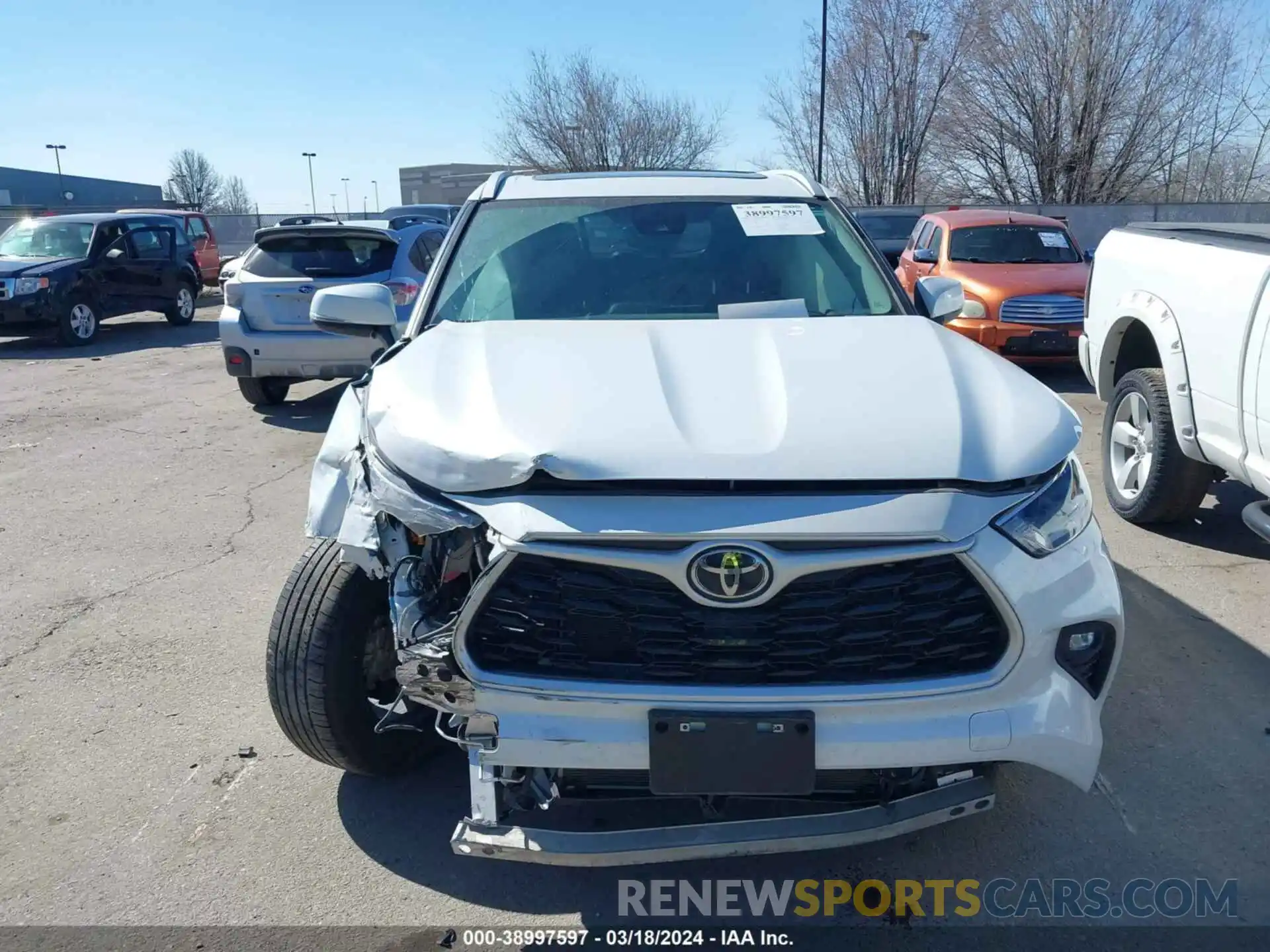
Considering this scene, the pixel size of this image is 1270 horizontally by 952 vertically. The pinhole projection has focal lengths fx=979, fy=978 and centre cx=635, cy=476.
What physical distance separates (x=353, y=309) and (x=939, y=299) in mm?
2193

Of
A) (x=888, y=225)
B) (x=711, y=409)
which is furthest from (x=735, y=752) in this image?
(x=888, y=225)

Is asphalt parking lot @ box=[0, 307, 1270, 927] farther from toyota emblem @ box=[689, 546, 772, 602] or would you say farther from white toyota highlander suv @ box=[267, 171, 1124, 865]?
toyota emblem @ box=[689, 546, 772, 602]

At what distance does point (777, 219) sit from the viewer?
379cm

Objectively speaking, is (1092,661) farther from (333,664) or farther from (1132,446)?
(1132,446)

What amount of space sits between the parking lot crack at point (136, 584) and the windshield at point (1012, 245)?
26.6 feet

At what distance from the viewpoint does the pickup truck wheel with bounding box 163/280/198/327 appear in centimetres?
1571

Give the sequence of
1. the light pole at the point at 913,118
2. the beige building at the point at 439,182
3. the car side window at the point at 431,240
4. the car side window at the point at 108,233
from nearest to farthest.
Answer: the car side window at the point at 431,240, the car side window at the point at 108,233, the light pole at the point at 913,118, the beige building at the point at 439,182

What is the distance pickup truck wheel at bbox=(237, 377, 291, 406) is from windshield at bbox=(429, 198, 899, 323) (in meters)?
5.70

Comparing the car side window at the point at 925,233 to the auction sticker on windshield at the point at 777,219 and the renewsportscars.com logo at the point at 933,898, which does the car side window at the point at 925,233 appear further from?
the renewsportscars.com logo at the point at 933,898

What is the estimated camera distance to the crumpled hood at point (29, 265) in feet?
42.3

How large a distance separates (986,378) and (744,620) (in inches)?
42.9

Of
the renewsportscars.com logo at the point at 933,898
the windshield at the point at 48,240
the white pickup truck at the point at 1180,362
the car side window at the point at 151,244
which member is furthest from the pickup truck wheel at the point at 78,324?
the renewsportscars.com logo at the point at 933,898

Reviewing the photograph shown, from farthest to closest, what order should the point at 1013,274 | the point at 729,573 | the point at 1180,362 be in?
the point at 1013,274 < the point at 1180,362 < the point at 729,573

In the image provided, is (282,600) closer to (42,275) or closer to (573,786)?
(573,786)
